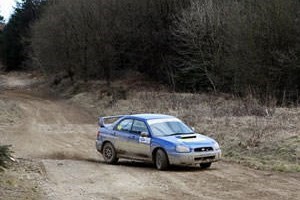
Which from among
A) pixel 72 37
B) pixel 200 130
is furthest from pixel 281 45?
pixel 72 37

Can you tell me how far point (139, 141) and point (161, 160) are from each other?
125cm

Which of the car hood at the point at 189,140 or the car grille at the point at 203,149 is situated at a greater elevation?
the car hood at the point at 189,140

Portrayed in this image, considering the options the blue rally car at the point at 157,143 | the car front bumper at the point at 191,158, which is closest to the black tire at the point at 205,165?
the blue rally car at the point at 157,143

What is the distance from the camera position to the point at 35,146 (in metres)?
24.3

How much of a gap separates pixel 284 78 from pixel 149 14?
2010 centimetres

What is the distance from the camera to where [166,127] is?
17.7 meters

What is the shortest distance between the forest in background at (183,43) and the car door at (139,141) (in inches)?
451

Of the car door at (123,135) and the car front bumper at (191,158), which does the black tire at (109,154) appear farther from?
the car front bumper at (191,158)

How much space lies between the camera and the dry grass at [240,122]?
17942 millimetres

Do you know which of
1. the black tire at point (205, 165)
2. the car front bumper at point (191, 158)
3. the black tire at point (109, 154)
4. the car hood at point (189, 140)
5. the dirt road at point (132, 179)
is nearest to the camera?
the dirt road at point (132, 179)

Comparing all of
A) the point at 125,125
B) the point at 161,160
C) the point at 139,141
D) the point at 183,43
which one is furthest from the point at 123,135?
the point at 183,43

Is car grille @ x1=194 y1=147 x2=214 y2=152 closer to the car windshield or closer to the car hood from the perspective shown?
the car hood

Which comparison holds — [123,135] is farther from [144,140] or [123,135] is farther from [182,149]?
[182,149]

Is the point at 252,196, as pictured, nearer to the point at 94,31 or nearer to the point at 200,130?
the point at 200,130
